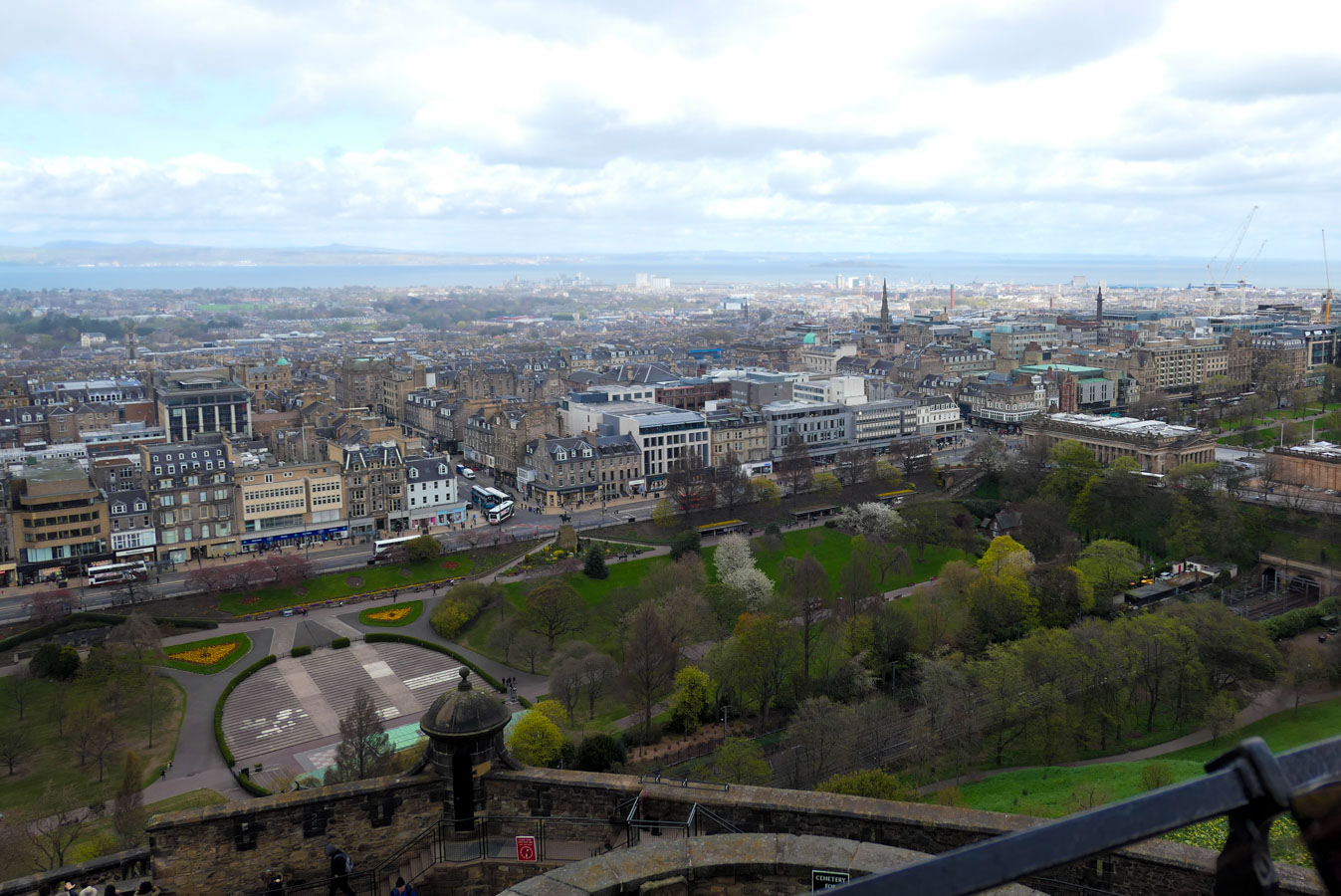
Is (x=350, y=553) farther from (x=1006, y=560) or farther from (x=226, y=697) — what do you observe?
(x=1006, y=560)

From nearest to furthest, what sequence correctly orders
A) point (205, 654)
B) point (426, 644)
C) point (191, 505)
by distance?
1. point (205, 654)
2. point (426, 644)
3. point (191, 505)

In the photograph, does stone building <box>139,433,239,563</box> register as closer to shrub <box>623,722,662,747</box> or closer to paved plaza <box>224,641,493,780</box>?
paved plaza <box>224,641,493,780</box>

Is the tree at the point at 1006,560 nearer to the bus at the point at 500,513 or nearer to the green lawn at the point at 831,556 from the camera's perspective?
the green lawn at the point at 831,556

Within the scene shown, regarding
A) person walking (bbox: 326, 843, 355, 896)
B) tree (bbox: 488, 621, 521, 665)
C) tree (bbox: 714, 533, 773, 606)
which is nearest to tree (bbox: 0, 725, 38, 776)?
tree (bbox: 488, 621, 521, 665)

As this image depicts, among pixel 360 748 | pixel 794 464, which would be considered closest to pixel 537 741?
pixel 360 748

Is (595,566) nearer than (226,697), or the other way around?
(226,697)

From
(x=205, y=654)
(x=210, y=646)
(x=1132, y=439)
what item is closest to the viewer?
(x=205, y=654)

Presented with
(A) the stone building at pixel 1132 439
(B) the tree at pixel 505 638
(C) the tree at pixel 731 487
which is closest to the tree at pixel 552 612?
(B) the tree at pixel 505 638
